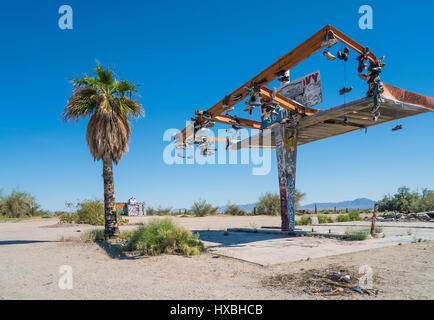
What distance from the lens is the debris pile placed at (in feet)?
15.7

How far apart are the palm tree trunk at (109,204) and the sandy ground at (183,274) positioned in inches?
91.0

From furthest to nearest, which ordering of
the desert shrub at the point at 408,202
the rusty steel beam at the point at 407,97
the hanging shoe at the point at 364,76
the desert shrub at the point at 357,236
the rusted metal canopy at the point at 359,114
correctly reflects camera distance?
the desert shrub at the point at 408,202, the desert shrub at the point at 357,236, the rusted metal canopy at the point at 359,114, the rusty steel beam at the point at 407,97, the hanging shoe at the point at 364,76

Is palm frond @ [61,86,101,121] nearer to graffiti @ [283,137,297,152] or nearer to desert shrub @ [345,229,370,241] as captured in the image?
graffiti @ [283,137,297,152]

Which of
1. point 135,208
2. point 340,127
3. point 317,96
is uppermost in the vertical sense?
point 317,96

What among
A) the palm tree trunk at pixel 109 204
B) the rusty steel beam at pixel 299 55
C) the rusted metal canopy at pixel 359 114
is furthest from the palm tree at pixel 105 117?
the rusted metal canopy at pixel 359 114

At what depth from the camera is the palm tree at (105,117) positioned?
1175 cm

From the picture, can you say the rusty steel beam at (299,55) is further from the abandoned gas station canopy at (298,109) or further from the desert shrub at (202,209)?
the desert shrub at (202,209)

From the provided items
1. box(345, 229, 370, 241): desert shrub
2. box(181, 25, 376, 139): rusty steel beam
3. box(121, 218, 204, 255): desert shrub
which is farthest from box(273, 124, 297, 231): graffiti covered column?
box(121, 218, 204, 255): desert shrub

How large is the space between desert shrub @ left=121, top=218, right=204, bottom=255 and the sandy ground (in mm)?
621

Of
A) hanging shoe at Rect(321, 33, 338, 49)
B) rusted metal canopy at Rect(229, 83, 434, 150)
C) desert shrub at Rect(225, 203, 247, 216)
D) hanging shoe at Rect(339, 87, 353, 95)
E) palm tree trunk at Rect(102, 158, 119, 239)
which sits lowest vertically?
desert shrub at Rect(225, 203, 247, 216)

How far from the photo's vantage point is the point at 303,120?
13148 millimetres
